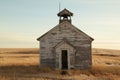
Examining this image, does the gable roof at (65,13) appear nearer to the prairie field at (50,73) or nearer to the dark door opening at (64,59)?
the dark door opening at (64,59)

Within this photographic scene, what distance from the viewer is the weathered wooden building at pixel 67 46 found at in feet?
105

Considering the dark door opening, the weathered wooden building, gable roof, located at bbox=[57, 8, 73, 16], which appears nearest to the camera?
the weathered wooden building

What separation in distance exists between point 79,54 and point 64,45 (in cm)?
173

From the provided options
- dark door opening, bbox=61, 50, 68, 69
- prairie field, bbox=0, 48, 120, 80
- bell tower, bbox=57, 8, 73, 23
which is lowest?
prairie field, bbox=0, 48, 120, 80

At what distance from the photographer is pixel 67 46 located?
3195 cm

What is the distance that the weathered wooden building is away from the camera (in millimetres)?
31984

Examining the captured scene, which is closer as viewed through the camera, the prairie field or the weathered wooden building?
the prairie field

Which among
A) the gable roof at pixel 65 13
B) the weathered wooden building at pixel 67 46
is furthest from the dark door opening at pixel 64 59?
the gable roof at pixel 65 13

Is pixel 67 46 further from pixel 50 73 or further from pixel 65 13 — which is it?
pixel 50 73

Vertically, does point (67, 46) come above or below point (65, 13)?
below

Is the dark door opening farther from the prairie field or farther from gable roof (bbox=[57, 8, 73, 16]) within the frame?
gable roof (bbox=[57, 8, 73, 16])

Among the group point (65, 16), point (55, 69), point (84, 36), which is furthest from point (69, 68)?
point (65, 16)

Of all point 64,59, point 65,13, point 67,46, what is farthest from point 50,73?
point 65,13

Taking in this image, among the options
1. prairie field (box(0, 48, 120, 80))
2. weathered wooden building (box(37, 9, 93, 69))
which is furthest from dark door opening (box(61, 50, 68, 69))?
prairie field (box(0, 48, 120, 80))
